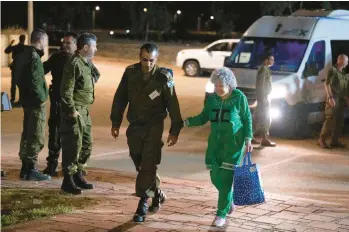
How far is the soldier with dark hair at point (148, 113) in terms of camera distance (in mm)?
6926

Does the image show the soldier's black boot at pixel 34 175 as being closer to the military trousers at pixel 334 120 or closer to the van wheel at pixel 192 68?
the military trousers at pixel 334 120

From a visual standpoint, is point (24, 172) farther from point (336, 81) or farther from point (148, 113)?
point (336, 81)

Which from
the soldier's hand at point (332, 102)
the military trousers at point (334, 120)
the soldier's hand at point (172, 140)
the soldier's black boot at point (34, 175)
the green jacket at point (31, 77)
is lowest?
the soldier's black boot at point (34, 175)

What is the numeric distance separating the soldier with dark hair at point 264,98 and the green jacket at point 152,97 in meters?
5.23

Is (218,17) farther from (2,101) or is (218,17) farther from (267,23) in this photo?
(2,101)

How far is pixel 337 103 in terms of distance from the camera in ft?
41.0

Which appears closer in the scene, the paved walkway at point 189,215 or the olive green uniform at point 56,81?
the paved walkway at point 189,215

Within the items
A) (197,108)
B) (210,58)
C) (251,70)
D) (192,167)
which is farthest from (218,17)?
(192,167)

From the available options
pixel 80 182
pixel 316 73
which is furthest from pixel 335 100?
pixel 80 182

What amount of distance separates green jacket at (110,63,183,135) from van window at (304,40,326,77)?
7.38m

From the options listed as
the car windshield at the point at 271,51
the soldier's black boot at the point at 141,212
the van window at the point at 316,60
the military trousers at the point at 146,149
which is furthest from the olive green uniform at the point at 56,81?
the van window at the point at 316,60

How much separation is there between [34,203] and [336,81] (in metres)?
6.64

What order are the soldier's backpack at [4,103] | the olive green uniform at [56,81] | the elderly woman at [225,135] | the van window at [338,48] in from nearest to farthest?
1. the elderly woman at [225,135]
2. the soldier's backpack at [4,103]
3. the olive green uniform at [56,81]
4. the van window at [338,48]

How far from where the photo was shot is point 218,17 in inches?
2180
